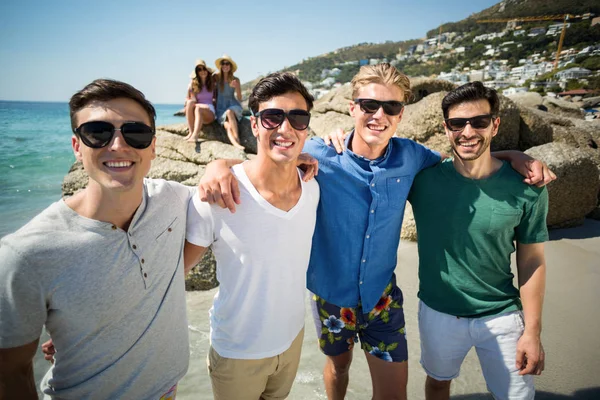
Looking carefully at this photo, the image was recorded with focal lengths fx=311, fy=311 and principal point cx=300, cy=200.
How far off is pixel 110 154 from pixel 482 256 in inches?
99.9

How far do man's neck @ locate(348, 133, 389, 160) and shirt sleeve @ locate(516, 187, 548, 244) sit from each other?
1.11m

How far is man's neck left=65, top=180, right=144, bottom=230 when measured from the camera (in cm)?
158

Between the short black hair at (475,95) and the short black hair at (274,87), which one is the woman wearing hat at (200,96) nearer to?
the short black hair at (274,87)

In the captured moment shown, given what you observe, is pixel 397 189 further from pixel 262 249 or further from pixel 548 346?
pixel 548 346

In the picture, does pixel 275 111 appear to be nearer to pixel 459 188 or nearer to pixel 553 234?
pixel 459 188

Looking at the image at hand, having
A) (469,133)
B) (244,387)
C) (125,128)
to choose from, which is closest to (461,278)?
(469,133)

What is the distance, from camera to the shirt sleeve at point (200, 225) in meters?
1.94

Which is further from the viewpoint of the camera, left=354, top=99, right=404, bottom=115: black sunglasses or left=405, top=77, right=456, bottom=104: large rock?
left=405, top=77, right=456, bottom=104: large rock

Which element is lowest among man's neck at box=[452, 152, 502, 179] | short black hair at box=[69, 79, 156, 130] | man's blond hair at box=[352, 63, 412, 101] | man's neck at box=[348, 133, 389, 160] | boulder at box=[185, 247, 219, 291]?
boulder at box=[185, 247, 219, 291]

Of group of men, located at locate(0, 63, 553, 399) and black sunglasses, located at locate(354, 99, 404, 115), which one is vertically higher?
black sunglasses, located at locate(354, 99, 404, 115)

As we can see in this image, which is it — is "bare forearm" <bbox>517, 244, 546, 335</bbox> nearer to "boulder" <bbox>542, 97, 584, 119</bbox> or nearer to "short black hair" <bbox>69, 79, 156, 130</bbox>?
"short black hair" <bbox>69, 79, 156, 130</bbox>

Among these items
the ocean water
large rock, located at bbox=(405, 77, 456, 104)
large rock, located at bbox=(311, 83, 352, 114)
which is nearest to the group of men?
large rock, located at bbox=(311, 83, 352, 114)

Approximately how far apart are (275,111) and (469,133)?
→ 1455 millimetres

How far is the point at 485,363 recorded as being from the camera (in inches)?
92.8
